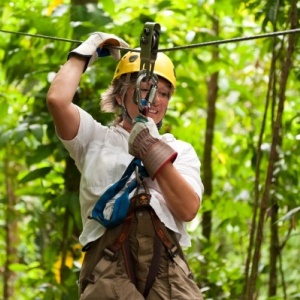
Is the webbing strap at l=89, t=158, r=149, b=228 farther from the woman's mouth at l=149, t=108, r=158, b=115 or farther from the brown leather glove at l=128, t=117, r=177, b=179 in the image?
the woman's mouth at l=149, t=108, r=158, b=115

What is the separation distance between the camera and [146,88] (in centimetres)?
243

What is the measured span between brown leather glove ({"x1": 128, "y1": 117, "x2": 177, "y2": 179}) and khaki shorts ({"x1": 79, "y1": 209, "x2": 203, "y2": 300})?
172 millimetres

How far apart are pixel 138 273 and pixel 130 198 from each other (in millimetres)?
227

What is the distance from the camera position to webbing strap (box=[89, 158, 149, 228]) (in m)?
2.27

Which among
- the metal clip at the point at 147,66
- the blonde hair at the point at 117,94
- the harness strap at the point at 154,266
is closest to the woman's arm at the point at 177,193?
the harness strap at the point at 154,266

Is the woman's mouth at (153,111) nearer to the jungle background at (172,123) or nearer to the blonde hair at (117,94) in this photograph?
the blonde hair at (117,94)

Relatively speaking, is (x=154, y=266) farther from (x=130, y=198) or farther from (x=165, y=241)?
(x=130, y=198)

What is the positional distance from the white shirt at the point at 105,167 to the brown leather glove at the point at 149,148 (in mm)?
150

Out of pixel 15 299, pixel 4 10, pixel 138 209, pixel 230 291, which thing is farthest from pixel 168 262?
pixel 15 299

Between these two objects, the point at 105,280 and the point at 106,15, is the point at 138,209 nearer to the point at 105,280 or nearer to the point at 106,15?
the point at 105,280

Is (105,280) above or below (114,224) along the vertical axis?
below

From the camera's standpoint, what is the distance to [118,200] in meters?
2.29

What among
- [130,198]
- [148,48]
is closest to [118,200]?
[130,198]

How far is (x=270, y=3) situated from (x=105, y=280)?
1995mm
